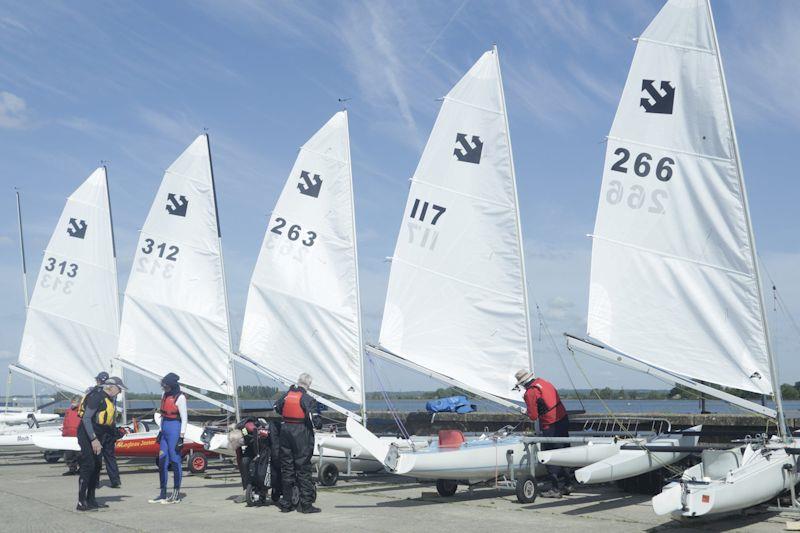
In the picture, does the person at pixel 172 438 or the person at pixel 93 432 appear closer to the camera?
the person at pixel 93 432

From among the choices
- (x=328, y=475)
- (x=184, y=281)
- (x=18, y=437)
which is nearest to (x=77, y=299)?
(x=18, y=437)

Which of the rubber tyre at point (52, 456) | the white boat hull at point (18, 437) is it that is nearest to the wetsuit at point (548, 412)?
the rubber tyre at point (52, 456)

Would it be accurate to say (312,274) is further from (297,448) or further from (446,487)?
(297,448)

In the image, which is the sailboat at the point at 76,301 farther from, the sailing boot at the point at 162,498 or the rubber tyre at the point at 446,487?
the rubber tyre at the point at 446,487

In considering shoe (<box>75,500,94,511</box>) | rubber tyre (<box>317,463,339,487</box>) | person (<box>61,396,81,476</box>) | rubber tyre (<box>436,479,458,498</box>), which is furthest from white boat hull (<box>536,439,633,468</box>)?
person (<box>61,396,81,476</box>)

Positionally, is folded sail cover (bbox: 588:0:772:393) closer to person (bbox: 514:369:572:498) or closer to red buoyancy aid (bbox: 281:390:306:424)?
person (bbox: 514:369:572:498)

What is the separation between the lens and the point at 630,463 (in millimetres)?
9570

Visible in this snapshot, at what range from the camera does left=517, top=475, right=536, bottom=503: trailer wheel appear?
32.5 ft

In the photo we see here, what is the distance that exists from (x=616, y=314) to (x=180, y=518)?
637 cm

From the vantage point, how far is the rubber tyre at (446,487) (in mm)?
10633

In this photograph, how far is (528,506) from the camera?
9.77 m

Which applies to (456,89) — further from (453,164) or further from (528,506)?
(528,506)

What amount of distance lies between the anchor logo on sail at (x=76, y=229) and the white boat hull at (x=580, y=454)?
15.0 m

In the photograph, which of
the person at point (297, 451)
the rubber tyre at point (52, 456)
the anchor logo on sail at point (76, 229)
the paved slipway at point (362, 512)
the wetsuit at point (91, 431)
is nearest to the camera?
the paved slipway at point (362, 512)
